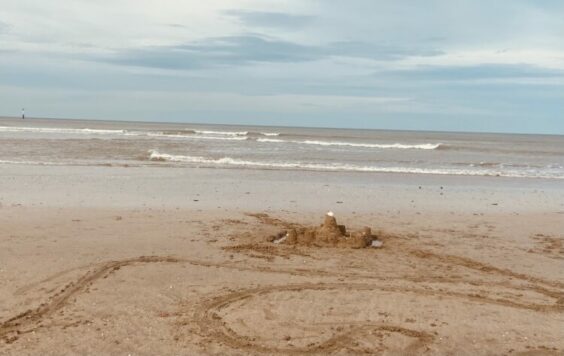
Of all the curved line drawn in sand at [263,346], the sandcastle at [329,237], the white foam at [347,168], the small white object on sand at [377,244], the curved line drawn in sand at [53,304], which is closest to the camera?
the curved line drawn in sand at [263,346]

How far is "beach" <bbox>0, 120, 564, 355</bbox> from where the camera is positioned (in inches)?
207

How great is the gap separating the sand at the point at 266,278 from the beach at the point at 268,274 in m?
0.02

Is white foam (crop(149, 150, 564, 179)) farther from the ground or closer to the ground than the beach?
farther from the ground

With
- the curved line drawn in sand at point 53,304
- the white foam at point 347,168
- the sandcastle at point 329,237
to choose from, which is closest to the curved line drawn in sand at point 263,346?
the curved line drawn in sand at point 53,304

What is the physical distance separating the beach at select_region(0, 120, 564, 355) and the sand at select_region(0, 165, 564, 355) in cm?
2

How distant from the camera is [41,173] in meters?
19.1

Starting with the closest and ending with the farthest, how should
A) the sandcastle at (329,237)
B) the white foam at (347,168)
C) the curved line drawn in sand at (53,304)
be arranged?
the curved line drawn in sand at (53,304), the sandcastle at (329,237), the white foam at (347,168)

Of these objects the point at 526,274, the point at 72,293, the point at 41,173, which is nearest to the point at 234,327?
the point at 72,293

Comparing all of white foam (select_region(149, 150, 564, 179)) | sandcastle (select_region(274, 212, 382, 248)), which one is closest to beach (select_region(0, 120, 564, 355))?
sandcastle (select_region(274, 212, 382, 248))

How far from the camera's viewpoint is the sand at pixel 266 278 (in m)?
5.25

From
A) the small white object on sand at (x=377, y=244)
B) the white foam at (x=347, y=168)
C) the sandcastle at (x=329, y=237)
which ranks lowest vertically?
the small white object on sand at (x=377, y=244)

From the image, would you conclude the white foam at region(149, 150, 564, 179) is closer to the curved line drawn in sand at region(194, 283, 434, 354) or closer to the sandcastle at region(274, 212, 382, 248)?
the sandcastle at region(274, 212, 382, 248)

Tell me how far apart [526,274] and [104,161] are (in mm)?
20776

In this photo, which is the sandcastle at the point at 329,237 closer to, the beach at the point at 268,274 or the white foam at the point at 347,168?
the beach at the point at 268,274
